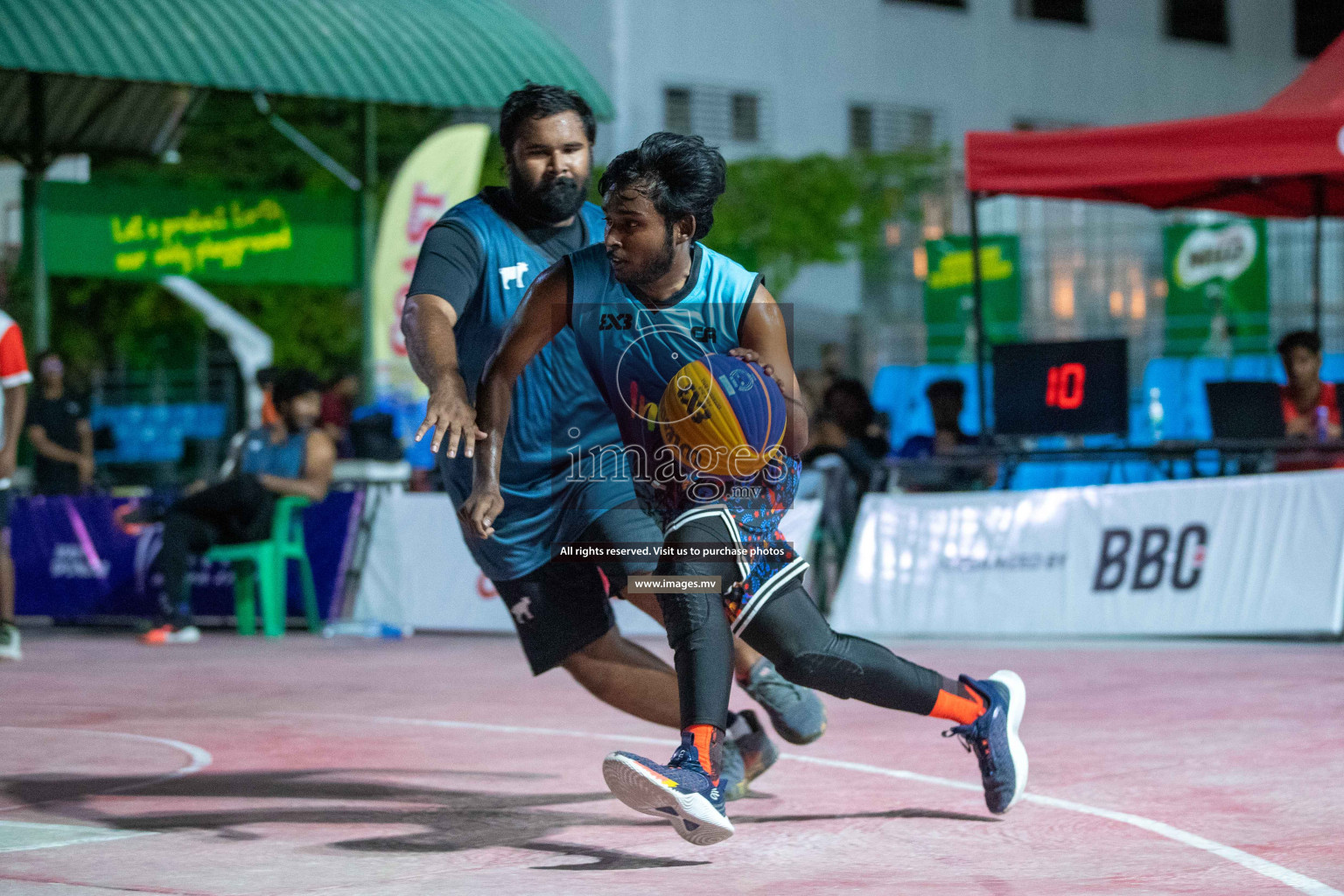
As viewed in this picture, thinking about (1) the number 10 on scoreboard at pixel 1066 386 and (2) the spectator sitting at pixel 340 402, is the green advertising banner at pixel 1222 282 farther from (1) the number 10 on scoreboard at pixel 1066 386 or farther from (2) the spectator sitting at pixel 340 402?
(2) the spectator sitting at pixel 340 402

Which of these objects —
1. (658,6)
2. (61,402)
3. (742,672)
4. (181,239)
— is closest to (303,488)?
(61,402)

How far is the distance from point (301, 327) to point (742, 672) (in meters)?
31.2

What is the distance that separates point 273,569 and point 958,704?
849 centimetres

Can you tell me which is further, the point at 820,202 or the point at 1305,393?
the point at 820,202

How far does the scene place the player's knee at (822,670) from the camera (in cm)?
448

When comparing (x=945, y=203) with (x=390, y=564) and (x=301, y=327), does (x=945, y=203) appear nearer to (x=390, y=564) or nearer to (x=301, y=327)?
(x=301, y=327)

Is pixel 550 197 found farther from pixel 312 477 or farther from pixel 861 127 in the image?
pixel 861 127

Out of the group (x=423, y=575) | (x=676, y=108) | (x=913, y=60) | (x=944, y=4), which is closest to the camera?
(x=423, y=575)

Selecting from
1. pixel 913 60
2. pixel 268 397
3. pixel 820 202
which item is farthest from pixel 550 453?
pixel 913 60

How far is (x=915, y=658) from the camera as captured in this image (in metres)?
9.80

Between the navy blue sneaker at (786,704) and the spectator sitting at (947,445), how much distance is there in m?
7.20

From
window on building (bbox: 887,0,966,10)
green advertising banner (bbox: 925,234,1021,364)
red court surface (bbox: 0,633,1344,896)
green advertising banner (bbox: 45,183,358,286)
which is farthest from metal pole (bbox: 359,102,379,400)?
window on building (bbox: 887,0,966,10)

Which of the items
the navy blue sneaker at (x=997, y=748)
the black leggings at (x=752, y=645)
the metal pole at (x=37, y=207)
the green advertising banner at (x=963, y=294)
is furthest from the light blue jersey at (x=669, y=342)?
the green advertising banner at (x=963, y=294)

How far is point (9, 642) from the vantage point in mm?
10680
